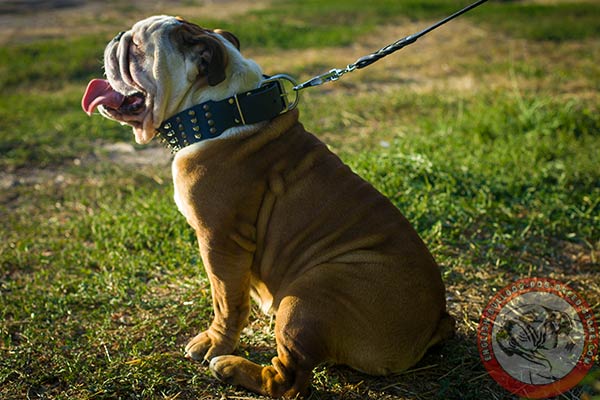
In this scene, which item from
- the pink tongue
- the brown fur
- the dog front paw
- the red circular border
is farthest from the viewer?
the dog front paw

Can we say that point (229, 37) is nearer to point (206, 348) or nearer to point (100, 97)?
point (100, 97)

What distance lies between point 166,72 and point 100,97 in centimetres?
41

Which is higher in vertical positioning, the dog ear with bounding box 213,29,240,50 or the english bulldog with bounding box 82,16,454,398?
the dog ear with bounding box 213,29,240,50

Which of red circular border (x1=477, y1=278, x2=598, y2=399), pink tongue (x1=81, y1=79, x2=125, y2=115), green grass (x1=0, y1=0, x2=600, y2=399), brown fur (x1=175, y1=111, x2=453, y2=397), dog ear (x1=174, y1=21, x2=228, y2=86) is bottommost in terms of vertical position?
red circular border (x1=477, y1=278, x2=598, y2=399)

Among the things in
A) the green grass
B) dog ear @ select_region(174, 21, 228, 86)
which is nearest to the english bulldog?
dog ear @ select_region(174, 21, 228, 86)

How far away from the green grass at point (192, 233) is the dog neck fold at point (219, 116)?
1173 mm

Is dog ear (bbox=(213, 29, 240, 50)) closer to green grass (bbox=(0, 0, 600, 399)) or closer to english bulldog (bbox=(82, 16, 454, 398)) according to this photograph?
english bulldog (bbox=(82, 16, 454, 398))

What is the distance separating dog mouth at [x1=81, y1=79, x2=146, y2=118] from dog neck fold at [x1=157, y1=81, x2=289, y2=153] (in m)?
0.19

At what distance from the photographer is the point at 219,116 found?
9.62 ft

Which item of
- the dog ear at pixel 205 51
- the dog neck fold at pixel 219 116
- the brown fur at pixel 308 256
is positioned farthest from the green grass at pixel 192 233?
the dog ear at pixel 205 51

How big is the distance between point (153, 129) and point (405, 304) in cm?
146

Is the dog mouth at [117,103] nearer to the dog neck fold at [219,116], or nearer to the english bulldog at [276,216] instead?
the english bulldog at [276,216]

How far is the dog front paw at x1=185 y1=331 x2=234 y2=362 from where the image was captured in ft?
10.5

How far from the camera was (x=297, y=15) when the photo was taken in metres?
12.5
